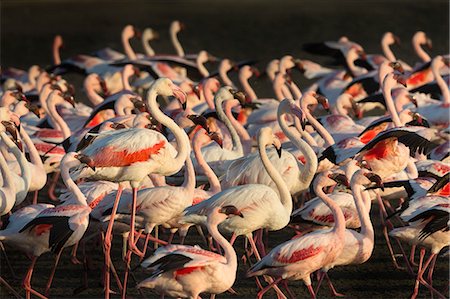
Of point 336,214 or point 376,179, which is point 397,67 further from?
point 336,214

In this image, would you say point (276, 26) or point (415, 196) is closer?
point (415, 196)

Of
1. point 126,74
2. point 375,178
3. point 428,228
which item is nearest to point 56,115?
point 126,74

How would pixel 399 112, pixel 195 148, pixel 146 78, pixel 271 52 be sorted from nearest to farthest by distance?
pixel 195 148
pixel 399 112
pixel 146 78
pixel 271 52

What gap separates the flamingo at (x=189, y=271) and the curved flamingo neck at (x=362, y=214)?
4.05 ft

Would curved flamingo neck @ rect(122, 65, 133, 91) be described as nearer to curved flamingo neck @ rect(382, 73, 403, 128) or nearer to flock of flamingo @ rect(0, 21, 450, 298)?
flock of flamingo @ rect(0, 21, 450, 298)

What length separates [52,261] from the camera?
401 inches

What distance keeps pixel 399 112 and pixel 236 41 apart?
43.5ft

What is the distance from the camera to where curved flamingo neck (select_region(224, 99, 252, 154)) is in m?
11.7

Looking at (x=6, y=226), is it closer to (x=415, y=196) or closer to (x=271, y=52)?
(x=415, y=196)

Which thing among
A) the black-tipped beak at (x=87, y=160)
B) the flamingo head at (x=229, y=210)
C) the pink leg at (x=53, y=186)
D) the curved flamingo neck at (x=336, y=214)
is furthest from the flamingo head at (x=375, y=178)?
the pink leg at (x=53, y=186)

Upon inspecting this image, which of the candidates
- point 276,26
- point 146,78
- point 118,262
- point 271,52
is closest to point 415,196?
point 118,262

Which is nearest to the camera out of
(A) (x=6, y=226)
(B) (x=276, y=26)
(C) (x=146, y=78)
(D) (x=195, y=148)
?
(A) (x=6, y=226)

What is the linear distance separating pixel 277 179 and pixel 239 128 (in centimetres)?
245

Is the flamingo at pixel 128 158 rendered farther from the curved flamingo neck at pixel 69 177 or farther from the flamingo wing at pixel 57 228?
the flamingo wing at pixel 57 228
